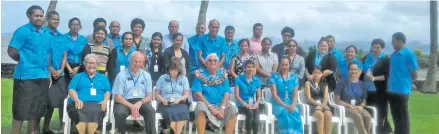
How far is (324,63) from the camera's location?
7656 mm

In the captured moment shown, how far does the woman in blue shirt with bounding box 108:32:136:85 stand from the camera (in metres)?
6.95

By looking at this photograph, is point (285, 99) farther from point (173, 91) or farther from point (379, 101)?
point (379, 101)

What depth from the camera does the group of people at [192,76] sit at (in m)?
6.34

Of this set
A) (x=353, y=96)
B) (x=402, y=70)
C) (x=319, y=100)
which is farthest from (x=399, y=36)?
(x=319, y=100)

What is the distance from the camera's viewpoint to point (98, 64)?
6.78 m

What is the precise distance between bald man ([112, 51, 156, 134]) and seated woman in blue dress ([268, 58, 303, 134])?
155 cm

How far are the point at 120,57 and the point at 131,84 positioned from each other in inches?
24.3

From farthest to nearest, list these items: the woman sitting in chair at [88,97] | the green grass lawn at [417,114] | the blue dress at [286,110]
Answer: the green grass lawn at [417,114] < the blue dress at [286,110] < the woman sitting in chair at [88,97]

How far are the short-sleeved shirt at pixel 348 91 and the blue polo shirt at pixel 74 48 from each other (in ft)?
10.9

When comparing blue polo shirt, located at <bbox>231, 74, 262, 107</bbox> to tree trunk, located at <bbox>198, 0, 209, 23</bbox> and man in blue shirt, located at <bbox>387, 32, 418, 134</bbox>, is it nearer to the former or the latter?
man in blue shirt, located at <bbox>387, 32, 418, 134</bbox>

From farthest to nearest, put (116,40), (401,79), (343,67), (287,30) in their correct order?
(287,30) → (343,67) → (116,40) → (401,79)

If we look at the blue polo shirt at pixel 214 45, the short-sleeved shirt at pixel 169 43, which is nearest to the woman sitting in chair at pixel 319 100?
the blue polo shirt at pixel 214 45

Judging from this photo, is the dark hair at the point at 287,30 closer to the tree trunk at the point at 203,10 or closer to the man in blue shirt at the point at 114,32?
the man in blue shirt at the point at 114,32

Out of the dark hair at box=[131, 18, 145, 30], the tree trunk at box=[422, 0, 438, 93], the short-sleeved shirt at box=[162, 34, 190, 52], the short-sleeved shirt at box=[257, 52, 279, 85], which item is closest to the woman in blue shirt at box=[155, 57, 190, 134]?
the short-sleeved shirt at box=[162, 34, 190, 52]
